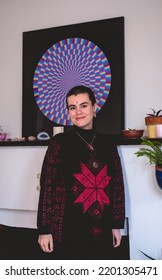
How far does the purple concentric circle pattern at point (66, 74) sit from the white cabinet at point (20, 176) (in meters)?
0.42

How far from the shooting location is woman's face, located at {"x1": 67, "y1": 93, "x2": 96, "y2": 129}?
4.98 ft

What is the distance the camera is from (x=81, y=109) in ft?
4.99

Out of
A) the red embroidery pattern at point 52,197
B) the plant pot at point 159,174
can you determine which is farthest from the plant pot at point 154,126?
the red embroidery pattern at point 52,197

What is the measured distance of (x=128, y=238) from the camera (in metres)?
1.86

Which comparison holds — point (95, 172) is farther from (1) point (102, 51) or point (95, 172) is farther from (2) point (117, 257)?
(1) point (102, 51)

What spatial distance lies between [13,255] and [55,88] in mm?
1346

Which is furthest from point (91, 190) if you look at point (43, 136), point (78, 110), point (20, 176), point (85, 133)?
point (43, 136)

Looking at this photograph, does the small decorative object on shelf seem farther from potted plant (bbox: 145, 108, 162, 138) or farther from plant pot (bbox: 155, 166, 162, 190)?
plant pot (bbox: 155, 166, 162, 190)

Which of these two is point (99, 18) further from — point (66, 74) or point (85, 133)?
point (85, 133)

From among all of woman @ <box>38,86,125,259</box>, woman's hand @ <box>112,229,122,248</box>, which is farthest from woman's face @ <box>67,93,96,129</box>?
woman's hand @ <box>112,229,122,248</box>

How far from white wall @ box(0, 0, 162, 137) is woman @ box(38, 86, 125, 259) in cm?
76

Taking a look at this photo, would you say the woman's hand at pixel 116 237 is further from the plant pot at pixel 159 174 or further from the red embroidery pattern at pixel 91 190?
the plant pot at pixel 159 174

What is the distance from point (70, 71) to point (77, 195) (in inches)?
50.2

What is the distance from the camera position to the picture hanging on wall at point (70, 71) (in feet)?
7.32
